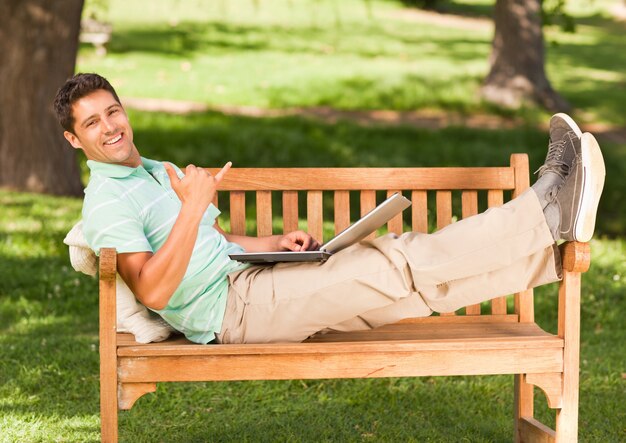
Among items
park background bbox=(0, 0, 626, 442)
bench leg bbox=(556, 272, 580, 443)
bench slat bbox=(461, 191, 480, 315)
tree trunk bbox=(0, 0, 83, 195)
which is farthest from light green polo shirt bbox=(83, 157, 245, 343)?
tree trunk bbox=(0, 0, 83, 195)

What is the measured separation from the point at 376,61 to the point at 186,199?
16.6 m

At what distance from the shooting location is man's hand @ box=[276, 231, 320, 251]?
399 cm

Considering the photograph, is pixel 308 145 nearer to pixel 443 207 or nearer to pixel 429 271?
pixel 443 207

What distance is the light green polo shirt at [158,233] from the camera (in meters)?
3.48

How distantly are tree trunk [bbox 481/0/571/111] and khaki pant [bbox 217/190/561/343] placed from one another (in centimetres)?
1212

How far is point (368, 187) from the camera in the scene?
4.33 metres

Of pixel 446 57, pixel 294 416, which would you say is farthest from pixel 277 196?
pixel 446 57

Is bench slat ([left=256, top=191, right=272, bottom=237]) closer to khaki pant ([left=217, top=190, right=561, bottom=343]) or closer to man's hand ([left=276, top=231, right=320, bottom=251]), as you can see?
man's hand ([left=276, top=231, right=320, bottom=251])

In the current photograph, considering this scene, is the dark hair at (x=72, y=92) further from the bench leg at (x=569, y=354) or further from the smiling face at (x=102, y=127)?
the bench leg at (x=569, y=354)

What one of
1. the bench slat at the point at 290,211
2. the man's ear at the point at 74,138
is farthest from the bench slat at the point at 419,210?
the man's ear at the point at 74,138

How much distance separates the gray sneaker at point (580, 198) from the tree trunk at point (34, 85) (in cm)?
590

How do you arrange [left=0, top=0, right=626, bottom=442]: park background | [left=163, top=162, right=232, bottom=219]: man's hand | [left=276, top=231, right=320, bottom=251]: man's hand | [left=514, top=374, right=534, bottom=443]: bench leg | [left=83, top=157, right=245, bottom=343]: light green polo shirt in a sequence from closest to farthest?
[left=163, top=162, right=232, bottom=219]: man's hand < [left=83, top=157, right=245, bottom=343]: light green polo shirt < [left=276, top=231, right=320, bottom=251]: man's hand < [left=514, top=374, right=534, bottom=443]: bench leg < [left=0, top=0, right=626, bottom=442]: park background

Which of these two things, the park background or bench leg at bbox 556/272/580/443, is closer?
bench leg at bbox 556/272/580/443

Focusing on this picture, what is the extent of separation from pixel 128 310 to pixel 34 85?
536cm
